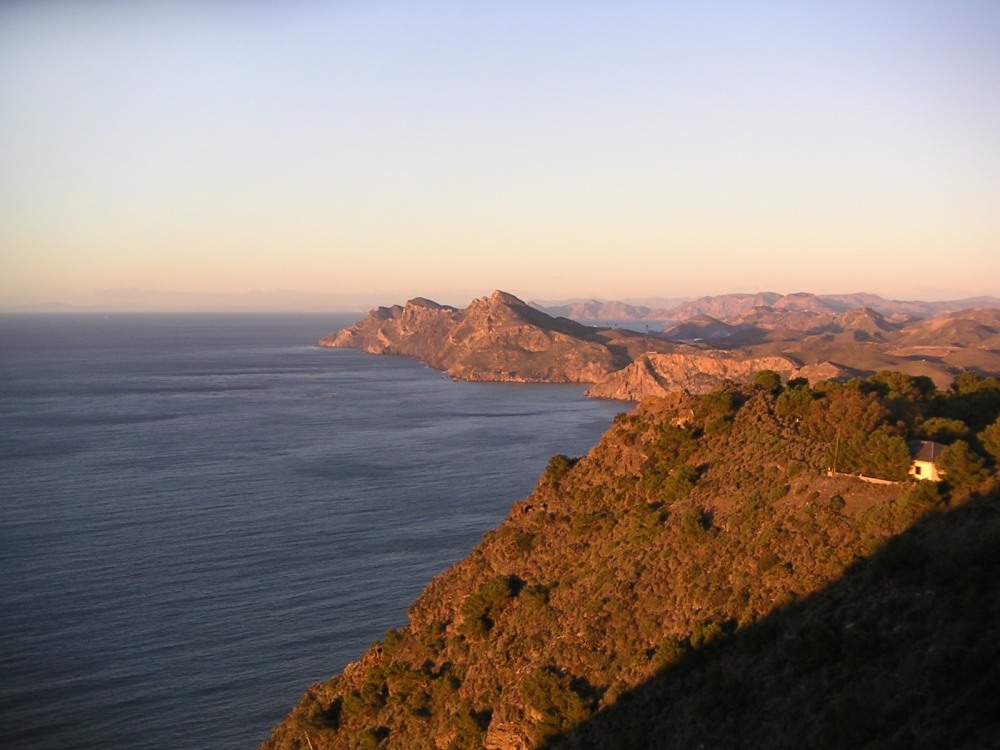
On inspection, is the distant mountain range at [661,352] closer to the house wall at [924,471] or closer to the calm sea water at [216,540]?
the calm sea water at [216,540]

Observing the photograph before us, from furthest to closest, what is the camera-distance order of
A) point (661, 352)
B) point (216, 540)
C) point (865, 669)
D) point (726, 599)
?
point (661, 352) < point (216, 540) < point (726, 599) < point (865, 669)

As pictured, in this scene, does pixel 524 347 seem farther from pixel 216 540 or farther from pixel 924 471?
pixel 924 471

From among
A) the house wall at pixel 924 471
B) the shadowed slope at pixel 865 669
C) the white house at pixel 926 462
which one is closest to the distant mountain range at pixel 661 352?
the white house at pixel 926 462

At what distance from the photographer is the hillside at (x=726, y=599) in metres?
12.6

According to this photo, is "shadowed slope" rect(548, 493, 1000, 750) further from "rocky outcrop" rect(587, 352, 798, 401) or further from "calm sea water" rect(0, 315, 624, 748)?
"rocky outcrop" rect(587, 352, 798, 401)

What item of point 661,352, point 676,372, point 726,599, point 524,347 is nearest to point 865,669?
point 726,599

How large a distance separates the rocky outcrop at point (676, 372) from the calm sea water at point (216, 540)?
16241mm

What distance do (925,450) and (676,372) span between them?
4173 inches

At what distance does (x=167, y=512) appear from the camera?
5162cm

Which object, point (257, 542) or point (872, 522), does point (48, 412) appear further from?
point (872, 522)

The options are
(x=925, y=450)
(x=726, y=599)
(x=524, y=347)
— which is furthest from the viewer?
(x=524, y=347)

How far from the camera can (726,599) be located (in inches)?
660

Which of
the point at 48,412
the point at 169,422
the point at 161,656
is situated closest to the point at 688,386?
the point at 169,422

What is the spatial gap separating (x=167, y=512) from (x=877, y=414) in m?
41.7
